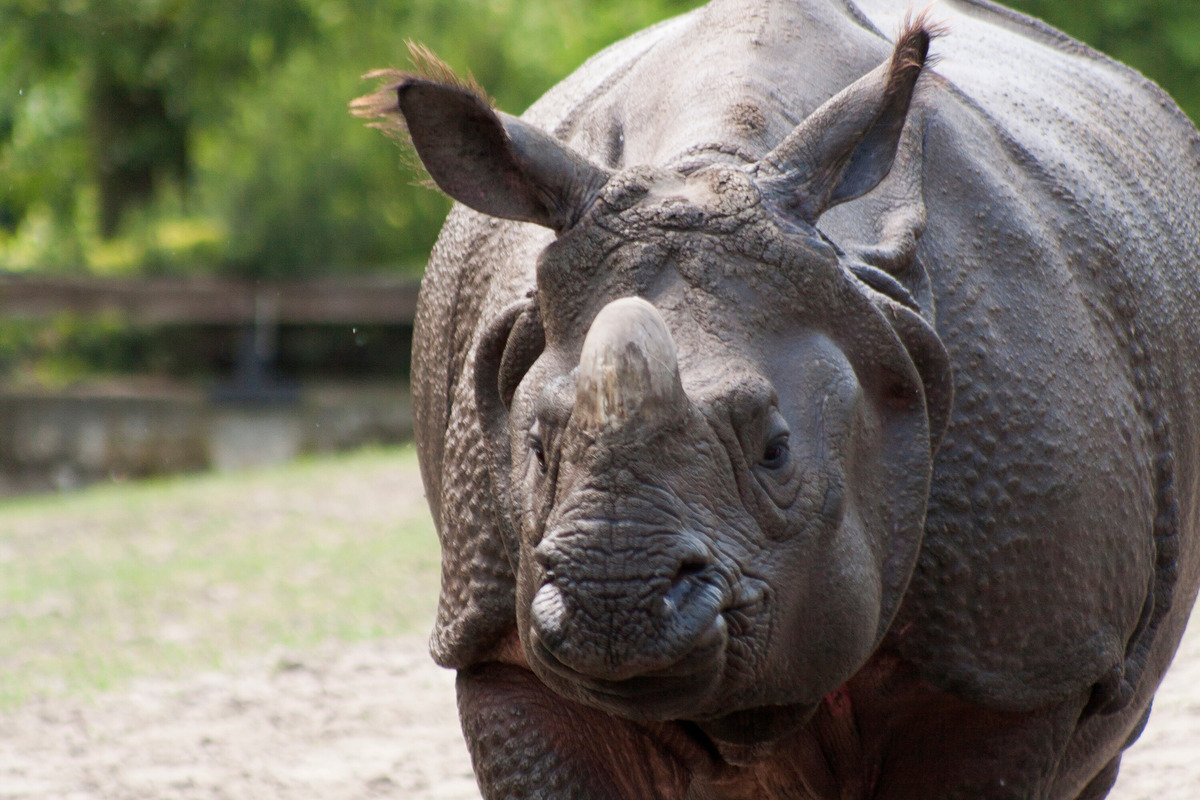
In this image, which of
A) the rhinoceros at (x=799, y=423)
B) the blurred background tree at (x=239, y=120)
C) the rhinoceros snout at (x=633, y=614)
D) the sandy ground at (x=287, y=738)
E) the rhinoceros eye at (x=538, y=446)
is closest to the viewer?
the rhinoceros snout at (x=633, y=614)

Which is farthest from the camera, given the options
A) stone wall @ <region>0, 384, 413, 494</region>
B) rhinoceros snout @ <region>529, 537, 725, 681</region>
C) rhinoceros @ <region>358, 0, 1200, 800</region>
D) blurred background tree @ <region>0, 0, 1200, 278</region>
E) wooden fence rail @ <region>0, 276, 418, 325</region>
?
blurred background tree @ <region>0, 0, 1200, 278</region>

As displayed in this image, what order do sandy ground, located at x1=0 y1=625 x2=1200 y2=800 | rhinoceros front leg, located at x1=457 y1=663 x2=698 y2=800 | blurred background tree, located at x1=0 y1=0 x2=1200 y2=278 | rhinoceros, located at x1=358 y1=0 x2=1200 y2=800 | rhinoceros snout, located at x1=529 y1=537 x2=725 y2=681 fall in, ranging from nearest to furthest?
rhinoceros snout, located at x1=529 y1=537 x2=725 y2=681, rhinoceros, located at x1=358 y1=0 x2=1200 y2=800, rhinoceros front leg, located at x1=457 y1=663 x2=698 y2=800, sandy ground, located at x1=0 y1=625 x2=1200 y2=800, blurred background tree, located at x1=0 y1=0 x2=1200 y2=278

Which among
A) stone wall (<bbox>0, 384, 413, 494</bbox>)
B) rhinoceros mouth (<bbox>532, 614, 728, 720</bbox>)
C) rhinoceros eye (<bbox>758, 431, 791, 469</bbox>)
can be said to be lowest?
stone wall (<bbox>0, 384, 413, 494</bbox>)

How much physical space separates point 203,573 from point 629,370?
749 cm

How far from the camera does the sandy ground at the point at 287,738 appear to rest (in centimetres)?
538

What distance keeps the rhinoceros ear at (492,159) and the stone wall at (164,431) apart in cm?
1304

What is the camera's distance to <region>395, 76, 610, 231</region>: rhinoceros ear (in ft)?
7.97

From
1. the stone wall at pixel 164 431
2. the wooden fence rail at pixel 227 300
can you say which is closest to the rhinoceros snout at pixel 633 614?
the stone wall at pixel 164 431

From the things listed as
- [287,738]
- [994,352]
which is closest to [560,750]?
[994,352]

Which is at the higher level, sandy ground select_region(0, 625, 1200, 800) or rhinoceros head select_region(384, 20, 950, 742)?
rhinoceros head select_region(384, 20, 950, 742)

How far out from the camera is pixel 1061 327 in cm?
287

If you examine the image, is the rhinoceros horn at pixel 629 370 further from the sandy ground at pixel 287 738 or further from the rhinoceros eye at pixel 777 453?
the sandy ground at pixel 287 738

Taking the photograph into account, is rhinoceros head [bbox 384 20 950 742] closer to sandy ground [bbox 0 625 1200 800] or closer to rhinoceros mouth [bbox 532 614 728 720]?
rhinoceros mouth [bbox 532 614 728 720]

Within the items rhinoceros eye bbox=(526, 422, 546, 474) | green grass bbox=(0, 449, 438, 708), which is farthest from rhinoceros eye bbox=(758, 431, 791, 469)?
green grass bbox=(0, 449, 438, 708)
